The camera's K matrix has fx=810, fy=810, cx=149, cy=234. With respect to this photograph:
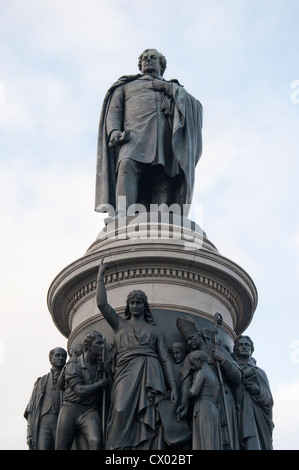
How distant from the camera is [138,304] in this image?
13.4 meters

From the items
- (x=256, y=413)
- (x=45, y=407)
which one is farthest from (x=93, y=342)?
(x=256, y=413)

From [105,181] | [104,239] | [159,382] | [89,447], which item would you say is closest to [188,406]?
[159,382]

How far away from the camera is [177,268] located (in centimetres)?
1423

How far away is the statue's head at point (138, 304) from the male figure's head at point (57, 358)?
4.64 feet

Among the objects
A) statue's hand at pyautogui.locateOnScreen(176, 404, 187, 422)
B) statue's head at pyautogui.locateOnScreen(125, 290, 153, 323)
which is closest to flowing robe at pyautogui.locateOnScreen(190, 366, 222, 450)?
statue's hand at pyautogui.locateOnScreen(176, 404, 187, 422)

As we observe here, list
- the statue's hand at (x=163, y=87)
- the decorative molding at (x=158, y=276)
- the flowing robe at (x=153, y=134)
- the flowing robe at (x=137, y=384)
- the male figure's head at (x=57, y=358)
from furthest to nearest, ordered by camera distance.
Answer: the statue's hand at (x=163, y=87)
the flowing robe at (x=153, y=134)
the decorative molding at (x=158, y=276)
the male figure's head at (x=57, y=358)
the flowing robe at (x=137, y=384)

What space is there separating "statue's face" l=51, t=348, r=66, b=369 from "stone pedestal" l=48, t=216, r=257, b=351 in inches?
15.1

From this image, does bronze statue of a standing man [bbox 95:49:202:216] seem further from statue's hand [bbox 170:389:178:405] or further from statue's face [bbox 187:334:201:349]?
statue's hand [bbox 170:389:178:405]

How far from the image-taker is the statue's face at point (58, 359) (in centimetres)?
1398

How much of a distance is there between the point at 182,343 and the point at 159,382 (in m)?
1.01

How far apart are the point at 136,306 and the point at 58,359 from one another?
178 centimetres

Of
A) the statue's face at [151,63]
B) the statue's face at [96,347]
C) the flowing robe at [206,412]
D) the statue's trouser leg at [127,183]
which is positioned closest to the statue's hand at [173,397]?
the flowing robe at [206,412]

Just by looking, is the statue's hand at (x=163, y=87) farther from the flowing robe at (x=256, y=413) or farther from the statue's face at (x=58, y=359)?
the flowing robe at (x=256, y=413)
